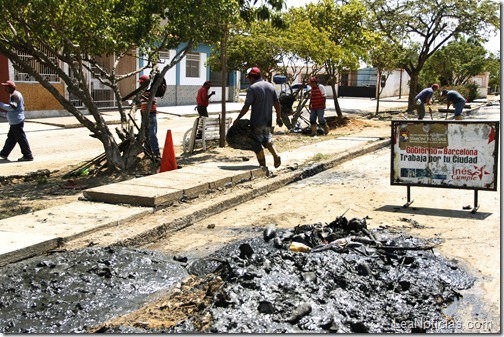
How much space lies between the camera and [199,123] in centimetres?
1495

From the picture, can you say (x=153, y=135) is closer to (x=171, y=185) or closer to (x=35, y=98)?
(x=171, y=185)

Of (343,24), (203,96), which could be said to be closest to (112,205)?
(203,96)

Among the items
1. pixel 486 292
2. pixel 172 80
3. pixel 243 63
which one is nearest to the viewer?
pixel 486 292

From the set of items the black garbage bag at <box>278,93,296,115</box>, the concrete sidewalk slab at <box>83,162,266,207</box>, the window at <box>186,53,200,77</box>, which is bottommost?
the concrete sidewalk slab at <box>83,162,266,207</box>

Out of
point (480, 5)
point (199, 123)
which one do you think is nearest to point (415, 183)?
point (199, 123)

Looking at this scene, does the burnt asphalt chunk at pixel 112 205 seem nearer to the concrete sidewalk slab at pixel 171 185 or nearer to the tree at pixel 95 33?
the concrete sidewalk slab at pixel 171 185

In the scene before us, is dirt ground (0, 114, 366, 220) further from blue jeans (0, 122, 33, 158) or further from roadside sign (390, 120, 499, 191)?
roadside sign (390, 120, 499, 191)

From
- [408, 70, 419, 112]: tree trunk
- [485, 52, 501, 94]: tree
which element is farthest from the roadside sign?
[485, 52, 501, 94]: tree

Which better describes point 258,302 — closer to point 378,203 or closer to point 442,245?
point 442,245

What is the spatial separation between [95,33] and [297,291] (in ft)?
21.0

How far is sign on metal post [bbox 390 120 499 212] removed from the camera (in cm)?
848

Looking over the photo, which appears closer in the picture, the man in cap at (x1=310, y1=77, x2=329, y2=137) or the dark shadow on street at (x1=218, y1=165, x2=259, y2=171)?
the dark shadow on street at (x1=218, y1=165, x2=259, y2=171)

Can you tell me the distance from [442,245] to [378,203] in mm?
2355

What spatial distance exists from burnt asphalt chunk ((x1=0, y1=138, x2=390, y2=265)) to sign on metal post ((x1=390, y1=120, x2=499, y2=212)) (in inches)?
91.6
